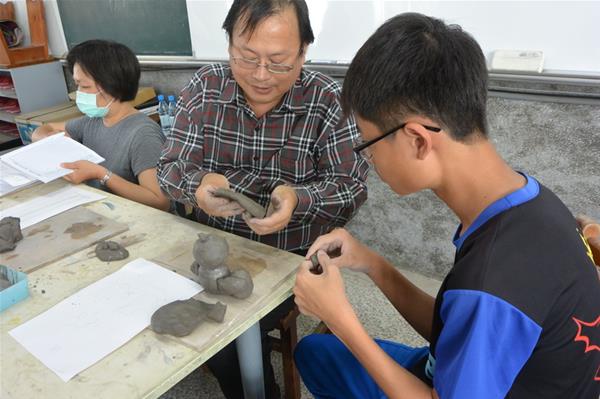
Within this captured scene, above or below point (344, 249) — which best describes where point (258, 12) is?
above

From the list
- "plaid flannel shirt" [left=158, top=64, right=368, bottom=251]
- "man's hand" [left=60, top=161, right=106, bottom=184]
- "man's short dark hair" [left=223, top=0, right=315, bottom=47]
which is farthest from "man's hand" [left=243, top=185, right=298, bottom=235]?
"man's hand" [left=60, top=161, right=106, bottom=184]

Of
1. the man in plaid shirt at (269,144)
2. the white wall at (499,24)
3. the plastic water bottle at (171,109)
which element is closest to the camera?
the man in plaid shirt at (269,144)

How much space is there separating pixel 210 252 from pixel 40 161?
1241mm

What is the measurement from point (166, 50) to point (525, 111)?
2421 millimetres

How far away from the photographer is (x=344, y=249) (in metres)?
1.25

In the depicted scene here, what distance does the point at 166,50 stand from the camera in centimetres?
326

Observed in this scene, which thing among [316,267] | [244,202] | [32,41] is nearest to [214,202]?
[244,202]

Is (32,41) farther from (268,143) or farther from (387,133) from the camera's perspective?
(387,133)

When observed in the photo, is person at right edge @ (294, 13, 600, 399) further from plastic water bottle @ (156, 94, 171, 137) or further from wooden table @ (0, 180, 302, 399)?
plastic water bottle @ (156, 94, 171, 137)

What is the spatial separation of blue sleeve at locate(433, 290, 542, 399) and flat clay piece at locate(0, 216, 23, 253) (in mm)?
1300

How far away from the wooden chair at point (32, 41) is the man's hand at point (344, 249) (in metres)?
3.69

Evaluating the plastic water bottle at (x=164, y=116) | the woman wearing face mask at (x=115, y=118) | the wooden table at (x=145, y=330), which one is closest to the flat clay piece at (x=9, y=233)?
the wooden table at (x=145, y=330)

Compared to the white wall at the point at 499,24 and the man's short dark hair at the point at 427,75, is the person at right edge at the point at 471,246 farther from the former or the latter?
the white wall at the point at 499,24

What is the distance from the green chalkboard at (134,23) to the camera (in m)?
3.13
